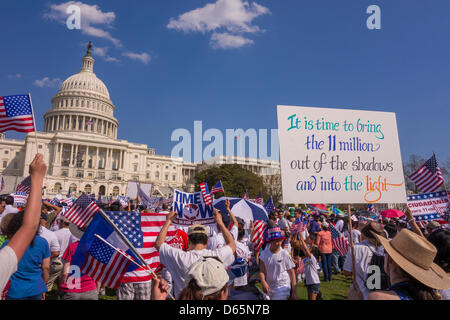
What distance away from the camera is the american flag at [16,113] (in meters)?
6.11

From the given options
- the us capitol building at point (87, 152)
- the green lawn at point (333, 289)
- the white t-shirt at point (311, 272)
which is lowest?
the green lawn at point (333, 289)

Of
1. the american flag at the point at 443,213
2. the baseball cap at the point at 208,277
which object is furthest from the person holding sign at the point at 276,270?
the american flag at the point at 443,213

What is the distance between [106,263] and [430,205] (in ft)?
23.5

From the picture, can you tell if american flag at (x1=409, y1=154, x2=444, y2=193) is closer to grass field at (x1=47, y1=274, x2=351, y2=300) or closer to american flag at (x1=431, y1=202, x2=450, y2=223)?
american flag at (x1=431, y1=202, x2=450, y2=223)

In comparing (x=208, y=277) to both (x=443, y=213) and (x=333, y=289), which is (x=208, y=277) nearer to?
(x=443, y=213)

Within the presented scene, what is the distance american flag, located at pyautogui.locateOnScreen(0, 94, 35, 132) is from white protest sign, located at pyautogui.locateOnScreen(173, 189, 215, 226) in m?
3.11

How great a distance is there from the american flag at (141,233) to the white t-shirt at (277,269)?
1.52 meters

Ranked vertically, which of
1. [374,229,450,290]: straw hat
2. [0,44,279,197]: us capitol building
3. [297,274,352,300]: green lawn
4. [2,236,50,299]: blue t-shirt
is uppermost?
[0,44,279,197]: us capitol building

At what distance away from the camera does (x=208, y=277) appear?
2139 mm

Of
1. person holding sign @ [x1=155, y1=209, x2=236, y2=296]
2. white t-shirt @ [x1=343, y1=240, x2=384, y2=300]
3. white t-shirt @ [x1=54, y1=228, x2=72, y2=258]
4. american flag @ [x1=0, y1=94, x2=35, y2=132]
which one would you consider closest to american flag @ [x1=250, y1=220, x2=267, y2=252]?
white t-shirt @ [x1=343, y1=240, x2=384, y2=300]

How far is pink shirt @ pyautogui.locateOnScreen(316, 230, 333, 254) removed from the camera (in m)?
9.53

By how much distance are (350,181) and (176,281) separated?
2426 millimetres

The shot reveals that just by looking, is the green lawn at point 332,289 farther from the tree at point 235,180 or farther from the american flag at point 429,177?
the tree at point 235,180
